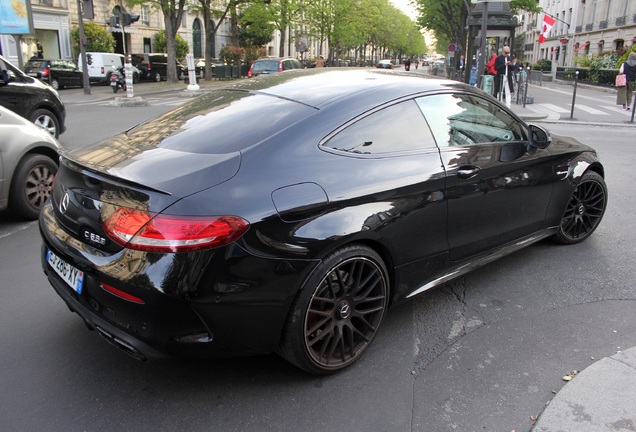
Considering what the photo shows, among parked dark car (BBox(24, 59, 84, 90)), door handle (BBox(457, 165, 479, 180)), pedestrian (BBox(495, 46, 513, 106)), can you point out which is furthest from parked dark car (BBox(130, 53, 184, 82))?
door handle (BBox(457, 165, 479, 180))

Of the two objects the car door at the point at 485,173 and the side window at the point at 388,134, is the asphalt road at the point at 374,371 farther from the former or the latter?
the side window at the point at 388,134

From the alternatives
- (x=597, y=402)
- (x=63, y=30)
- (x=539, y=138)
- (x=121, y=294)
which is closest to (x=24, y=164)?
(x=121, y=294)

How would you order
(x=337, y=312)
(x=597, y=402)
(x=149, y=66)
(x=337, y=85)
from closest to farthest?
(x=597, y=402)
(x=337, y=312)
(x=337, y=85)
(x=149, y=66)

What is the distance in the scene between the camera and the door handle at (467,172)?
3436 mm

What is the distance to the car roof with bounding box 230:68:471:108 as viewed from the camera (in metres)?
3.25

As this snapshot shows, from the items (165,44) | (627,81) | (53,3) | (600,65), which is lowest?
(627,81)

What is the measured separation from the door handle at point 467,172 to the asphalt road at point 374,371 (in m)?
0.98

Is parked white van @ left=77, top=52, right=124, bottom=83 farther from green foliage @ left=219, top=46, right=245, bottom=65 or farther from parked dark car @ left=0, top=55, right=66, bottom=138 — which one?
parked dark car @ left=0, top=55, right=66, bottom=138

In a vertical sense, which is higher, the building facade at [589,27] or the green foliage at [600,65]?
the building facade at [589,27]

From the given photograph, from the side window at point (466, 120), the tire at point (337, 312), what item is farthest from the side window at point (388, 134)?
the tire at point (337, 312)

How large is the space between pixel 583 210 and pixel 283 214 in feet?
11.8

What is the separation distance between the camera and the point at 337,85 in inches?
134

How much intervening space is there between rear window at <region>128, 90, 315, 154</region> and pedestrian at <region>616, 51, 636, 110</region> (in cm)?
1940

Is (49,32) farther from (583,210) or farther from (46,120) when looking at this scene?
(583,210)
